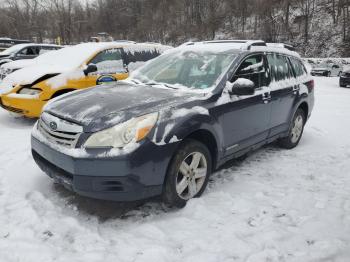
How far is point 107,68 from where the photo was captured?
24.6 feet

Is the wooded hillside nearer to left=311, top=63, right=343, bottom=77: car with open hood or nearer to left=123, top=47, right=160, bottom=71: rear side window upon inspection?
left=311, top=63, right=343, bottom=77: car with open hood

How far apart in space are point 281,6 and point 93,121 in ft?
153

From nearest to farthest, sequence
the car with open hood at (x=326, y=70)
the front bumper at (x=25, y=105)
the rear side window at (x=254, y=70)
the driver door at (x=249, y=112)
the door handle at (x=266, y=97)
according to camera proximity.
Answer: the driver door at (x=249, y=112), the rear side window at (x=254, y=70), the door handle at (x=266, y=97), the front bumper at (x=25, y=105), the car with open hood at (x=326, y=70)

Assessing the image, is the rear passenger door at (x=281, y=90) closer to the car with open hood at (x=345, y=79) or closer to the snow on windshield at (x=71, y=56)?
the snow on windshield at (x=71, y=56)

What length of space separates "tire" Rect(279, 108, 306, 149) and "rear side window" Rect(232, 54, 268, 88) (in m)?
1.20

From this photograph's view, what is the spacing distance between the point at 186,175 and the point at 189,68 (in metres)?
1.50

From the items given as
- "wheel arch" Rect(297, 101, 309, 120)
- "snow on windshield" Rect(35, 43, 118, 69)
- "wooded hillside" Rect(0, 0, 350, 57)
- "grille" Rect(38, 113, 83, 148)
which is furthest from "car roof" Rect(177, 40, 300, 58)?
"wooded hillside" Rect(0, 0, 350, 57)

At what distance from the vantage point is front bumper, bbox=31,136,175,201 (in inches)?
119

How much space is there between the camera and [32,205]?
3539 mm

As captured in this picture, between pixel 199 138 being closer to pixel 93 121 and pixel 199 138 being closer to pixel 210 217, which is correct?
pixel 210 217

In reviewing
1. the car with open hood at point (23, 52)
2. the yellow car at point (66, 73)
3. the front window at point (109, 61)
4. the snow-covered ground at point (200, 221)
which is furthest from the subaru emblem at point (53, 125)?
the car with open hood at point (23, 52)

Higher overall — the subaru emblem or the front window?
the front window

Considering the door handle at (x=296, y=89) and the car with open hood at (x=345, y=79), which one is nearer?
the door handle at (x=296, y=89)

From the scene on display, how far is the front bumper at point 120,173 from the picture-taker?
9.92 feet
